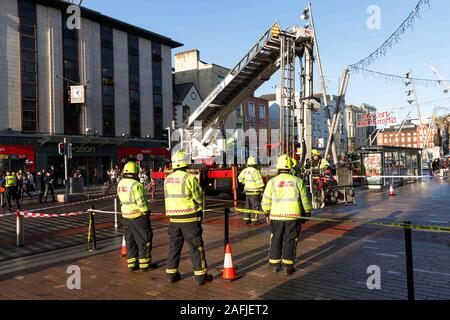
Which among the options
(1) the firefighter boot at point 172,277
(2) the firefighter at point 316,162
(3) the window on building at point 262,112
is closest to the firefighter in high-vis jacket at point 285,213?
(1) the firefighter boot at point 172,277

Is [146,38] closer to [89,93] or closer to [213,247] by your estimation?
[89,93]

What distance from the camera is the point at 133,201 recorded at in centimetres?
645

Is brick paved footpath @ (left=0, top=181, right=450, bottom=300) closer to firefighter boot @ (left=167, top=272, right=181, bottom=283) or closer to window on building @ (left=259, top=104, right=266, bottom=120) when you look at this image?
firefighter boot @ (left=167, top=272, right=181, bottom=283)

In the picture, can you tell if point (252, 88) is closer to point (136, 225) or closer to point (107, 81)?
point (136, 225)

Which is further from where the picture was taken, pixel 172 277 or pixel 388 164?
pixel 388 164

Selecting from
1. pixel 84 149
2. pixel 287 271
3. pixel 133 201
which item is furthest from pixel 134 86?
pixel 287 271

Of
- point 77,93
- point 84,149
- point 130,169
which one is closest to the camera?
point 130,169

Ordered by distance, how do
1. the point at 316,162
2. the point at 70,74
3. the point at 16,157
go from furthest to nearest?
1. the point at 70,74
2. the point at 16,157
3. the point at 316,162

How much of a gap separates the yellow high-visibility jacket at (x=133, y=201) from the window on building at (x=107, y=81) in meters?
27.1

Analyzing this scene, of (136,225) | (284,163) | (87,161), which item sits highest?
(87,161)

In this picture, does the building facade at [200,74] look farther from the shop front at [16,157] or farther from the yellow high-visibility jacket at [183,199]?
the yellow high-visibility jacket at [183,199]

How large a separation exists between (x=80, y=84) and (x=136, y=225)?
26.6 m

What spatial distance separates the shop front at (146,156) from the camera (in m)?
33.8
